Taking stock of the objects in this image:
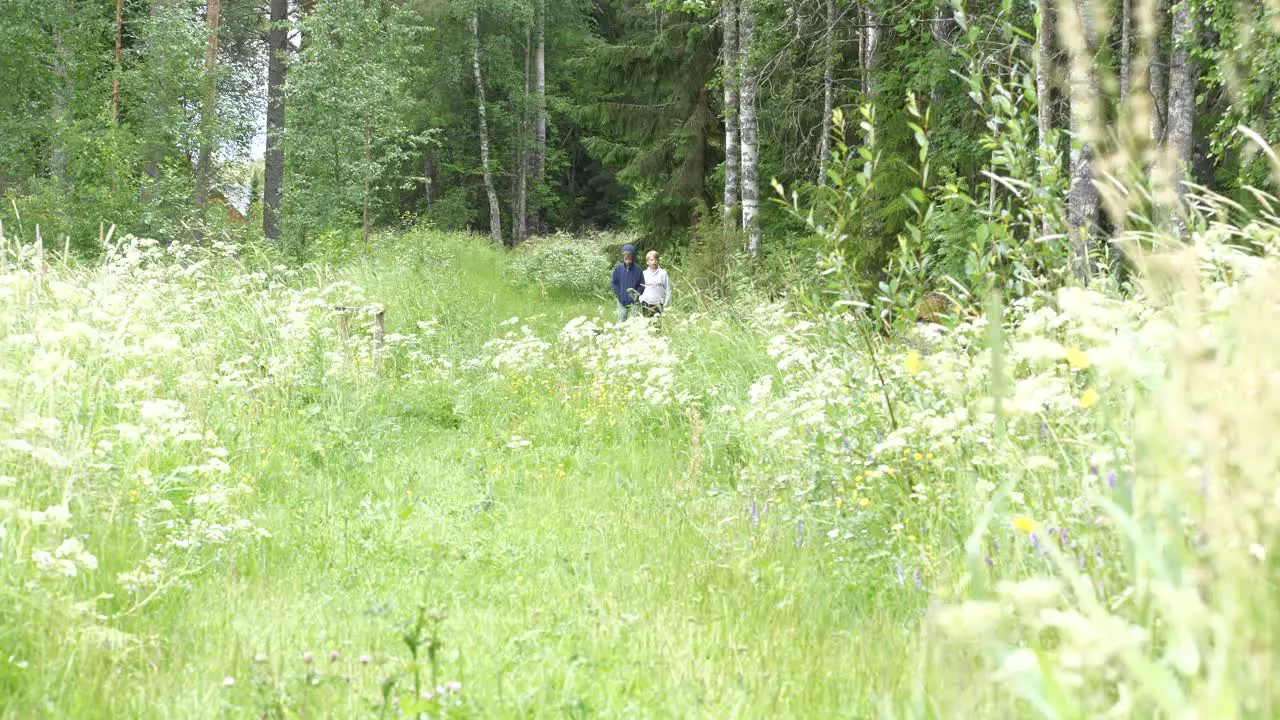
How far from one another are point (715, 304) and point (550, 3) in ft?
83.0

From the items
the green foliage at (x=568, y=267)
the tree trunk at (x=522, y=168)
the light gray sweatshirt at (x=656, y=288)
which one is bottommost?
the green foliage at (x=568, y=267)

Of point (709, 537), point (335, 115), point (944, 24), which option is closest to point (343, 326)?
point (709, 537)

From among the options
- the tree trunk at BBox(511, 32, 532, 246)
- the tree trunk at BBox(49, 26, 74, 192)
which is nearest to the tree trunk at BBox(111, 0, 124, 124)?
the tree trunk at BBox(49, 26, 74, 192)

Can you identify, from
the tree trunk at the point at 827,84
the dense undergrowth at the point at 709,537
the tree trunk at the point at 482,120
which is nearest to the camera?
the dense undergrowth at the point at 709,537

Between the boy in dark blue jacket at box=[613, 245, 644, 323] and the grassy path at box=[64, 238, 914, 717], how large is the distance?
7.06 meters

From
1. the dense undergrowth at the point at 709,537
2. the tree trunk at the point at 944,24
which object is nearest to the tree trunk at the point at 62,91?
the dense undergrowth at the point at 709,537

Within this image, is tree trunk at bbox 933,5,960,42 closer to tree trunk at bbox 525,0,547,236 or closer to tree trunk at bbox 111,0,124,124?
tree trunk at bbox 111,0,124,124

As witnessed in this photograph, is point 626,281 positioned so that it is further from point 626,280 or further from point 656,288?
point 656,288

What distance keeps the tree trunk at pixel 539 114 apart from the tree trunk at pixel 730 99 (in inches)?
717

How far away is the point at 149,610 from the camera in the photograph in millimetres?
3857

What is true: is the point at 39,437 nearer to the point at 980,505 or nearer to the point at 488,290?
the point at 980,505

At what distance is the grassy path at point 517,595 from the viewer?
3107 mm

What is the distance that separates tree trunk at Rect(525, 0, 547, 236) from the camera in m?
35.3

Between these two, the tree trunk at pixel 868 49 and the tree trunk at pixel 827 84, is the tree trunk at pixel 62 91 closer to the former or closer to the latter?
the tree trunk at pixel 827 84
